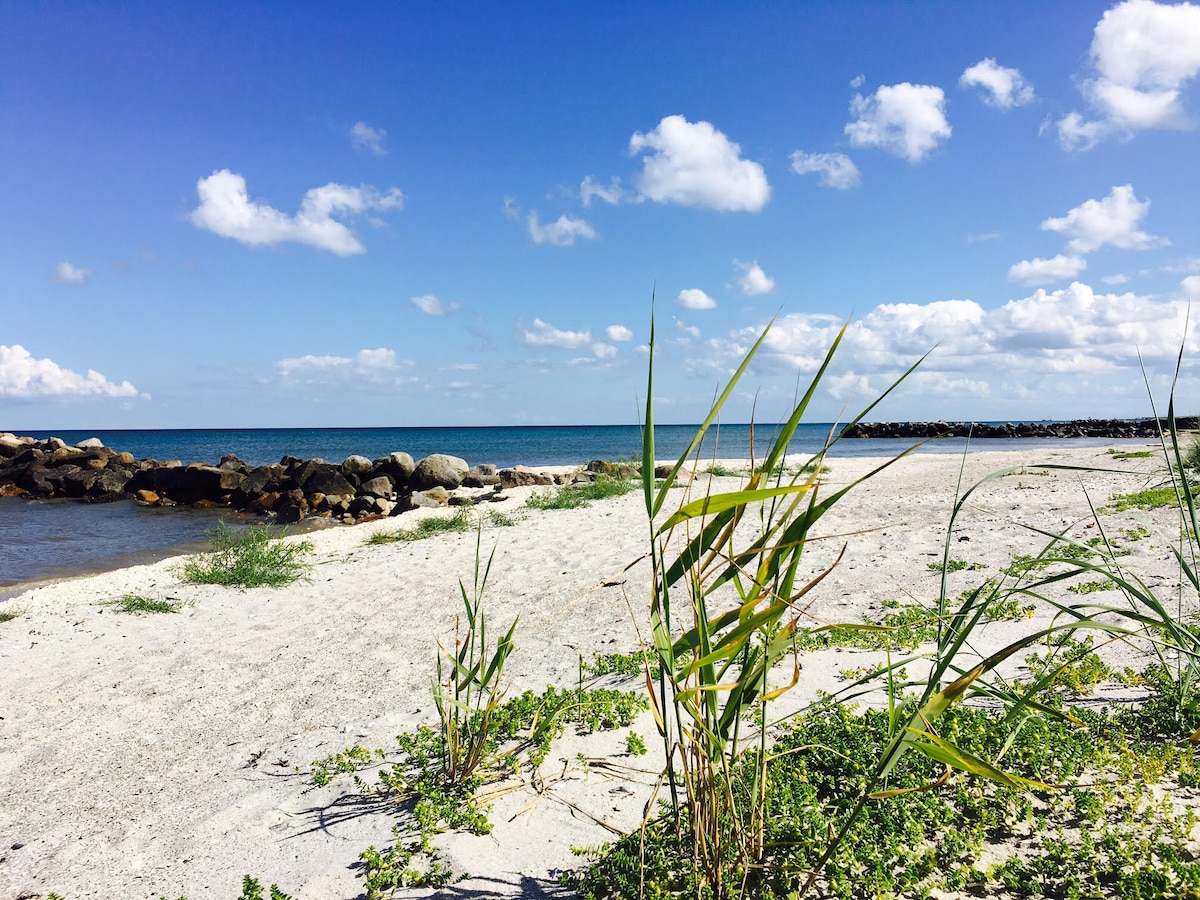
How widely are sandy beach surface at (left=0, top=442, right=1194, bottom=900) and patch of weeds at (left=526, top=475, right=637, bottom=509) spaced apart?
2654mm

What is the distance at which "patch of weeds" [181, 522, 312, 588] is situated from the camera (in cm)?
Answer: 740

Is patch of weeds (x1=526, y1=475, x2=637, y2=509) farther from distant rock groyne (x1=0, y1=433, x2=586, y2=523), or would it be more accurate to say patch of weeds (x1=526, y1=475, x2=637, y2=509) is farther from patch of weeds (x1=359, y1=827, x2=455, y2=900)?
patch of weeds (x1=359, y1=827, x2=455, y2=900)

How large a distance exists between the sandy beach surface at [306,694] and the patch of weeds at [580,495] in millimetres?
2654

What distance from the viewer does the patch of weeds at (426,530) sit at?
10000 mm

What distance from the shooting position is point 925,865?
2209mm

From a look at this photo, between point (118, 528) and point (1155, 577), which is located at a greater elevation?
point (1155, 577)

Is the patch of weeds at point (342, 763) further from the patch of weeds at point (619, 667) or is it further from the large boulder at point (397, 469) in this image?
the large boulder at point (397, 469)

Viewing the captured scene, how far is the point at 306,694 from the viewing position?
4.44m

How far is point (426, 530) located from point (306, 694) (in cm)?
587

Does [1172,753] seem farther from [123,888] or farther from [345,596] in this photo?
[345,596]

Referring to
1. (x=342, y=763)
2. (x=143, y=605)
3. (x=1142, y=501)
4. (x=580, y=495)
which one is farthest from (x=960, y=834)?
(x=580, y=495)

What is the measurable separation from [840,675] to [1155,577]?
9.76 ft

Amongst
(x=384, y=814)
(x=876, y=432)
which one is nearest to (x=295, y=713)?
(x=384, y=814)

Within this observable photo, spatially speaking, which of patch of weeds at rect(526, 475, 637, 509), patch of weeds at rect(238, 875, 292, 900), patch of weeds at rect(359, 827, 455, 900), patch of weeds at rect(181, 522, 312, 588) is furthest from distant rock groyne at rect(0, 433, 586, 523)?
patch of weeds at rect(238, 875, 292, 900)
